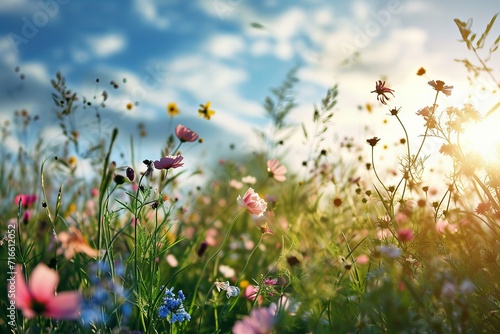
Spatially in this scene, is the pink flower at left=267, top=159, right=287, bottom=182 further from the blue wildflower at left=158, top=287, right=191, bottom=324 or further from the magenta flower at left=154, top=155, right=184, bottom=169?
the blue wildflower at left=158, top=287, right=191, bottom=324

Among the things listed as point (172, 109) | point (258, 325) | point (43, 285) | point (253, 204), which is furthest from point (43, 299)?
point (172, 109)

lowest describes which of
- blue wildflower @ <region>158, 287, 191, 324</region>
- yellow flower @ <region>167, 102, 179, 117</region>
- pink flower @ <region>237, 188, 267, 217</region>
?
blue wildflower @ <region>158, 287, 191, 324</region>

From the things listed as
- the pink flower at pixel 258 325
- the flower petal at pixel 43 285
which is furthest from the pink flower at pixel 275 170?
the flower petal at pixel 43 285

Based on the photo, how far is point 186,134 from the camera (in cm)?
202

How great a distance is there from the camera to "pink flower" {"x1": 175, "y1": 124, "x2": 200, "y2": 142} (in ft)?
6.56

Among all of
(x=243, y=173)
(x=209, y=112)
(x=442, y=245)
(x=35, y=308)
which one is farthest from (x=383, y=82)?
(x=243, y=173)

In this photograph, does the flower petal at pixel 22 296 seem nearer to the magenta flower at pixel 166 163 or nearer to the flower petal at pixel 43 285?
the flower petal at pixel 43 285

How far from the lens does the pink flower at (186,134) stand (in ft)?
6.56

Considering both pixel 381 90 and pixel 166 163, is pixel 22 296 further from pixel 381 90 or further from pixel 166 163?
pixel 381 90

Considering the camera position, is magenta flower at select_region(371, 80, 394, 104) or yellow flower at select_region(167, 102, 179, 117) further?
yellow flower at select_region(167, 102, 179, 117)

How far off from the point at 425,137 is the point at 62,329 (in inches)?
65.5

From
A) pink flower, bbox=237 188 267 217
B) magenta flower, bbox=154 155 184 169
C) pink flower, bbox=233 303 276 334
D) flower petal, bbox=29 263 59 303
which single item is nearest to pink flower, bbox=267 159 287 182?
pink flower, bbox=237 188 267 217

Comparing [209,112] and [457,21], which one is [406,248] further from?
[209,112]

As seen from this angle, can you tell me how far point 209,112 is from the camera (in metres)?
2.73
